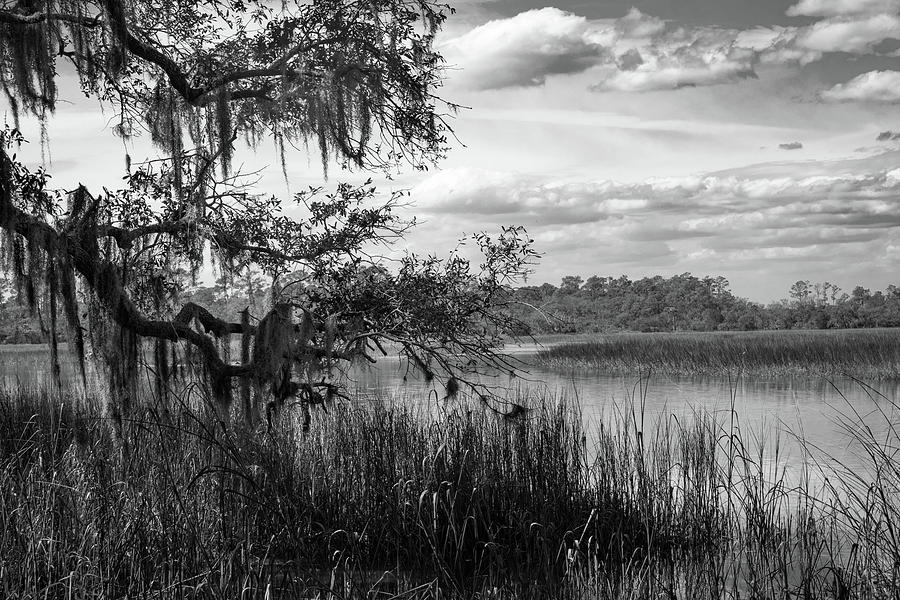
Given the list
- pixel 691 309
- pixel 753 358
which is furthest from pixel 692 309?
pixel 753 358

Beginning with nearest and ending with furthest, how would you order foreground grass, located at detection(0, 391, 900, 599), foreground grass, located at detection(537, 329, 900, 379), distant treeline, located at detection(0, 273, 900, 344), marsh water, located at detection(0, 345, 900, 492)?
1. foreground grass, located at detection(0, 391, 900, 599)
2. marsh water, located at detection(0, 345, 900, 492)
3. foreground grass, located at detection(537, 329, 900, 379)
4. distant treeline, located at detection(0, 273, 900, 344)

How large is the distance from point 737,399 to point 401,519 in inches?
444

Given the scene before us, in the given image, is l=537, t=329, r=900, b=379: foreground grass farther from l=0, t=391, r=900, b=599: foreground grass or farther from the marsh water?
l=0, t=391, r=900, b=599: foreground grass

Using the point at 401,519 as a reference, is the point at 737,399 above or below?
below

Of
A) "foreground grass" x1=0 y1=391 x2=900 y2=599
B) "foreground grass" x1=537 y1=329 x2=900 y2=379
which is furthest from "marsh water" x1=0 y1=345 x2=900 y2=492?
"foreground grass" x1=0 y1=391 x2=900 y2=599

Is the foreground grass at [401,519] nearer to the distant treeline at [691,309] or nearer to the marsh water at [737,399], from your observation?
the marsh water at [737,399]

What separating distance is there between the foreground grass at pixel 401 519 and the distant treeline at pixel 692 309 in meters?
40.7

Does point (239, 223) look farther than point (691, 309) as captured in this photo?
No

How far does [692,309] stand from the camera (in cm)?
6362

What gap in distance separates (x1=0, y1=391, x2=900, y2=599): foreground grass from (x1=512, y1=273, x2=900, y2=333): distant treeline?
1602 inches

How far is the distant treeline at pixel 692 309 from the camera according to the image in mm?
55844

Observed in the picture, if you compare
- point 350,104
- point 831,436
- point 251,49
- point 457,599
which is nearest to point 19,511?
point 457,599

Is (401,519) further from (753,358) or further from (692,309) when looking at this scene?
(692,309)

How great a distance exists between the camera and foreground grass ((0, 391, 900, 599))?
3.88 m
